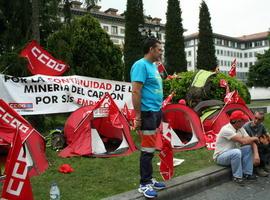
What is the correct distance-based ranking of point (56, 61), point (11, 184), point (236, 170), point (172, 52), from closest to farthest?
point (11, 184) → point (236, 170) → point (56, 61) → point (172, 52)

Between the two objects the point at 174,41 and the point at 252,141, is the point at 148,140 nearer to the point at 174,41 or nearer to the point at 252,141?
the point at 252,141

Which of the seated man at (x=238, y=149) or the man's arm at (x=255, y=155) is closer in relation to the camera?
the seated man at (x=238, y=149)

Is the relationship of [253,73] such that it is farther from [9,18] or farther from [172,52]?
[9,18]

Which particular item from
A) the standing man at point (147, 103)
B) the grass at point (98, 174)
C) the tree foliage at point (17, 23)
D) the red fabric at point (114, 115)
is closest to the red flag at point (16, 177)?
the grass at point (98, 174)

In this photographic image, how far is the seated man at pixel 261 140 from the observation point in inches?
273

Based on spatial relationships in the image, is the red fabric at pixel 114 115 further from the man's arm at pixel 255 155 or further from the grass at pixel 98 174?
the man's arm at pixel 255 155

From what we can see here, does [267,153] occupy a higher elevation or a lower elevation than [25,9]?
lower

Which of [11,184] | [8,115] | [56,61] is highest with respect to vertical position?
[56,61]

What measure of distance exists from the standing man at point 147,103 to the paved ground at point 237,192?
34.7 inches

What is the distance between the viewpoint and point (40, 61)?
380 inches

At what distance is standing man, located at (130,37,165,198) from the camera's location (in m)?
5.04

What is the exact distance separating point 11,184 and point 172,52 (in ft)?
150

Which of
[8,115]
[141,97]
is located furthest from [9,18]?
[141,97]

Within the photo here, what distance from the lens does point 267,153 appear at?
705 centimetres
